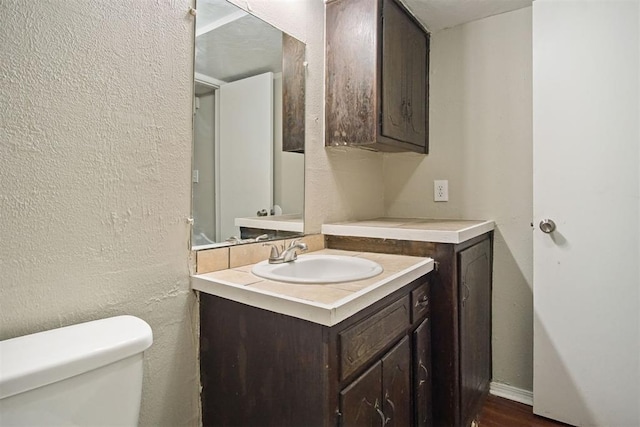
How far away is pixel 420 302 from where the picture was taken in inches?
51.3

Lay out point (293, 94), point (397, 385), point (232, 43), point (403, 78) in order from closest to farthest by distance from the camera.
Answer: point (397, 385) → point (232, 43) → point (293, 94) → point (403, 78)

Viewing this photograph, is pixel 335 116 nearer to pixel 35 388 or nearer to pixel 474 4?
pixel 474 4

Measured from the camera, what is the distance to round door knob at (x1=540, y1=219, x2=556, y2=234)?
5.21 feet

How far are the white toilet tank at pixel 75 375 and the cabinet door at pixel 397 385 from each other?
2.13ft

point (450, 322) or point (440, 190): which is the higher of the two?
point (440, 190)

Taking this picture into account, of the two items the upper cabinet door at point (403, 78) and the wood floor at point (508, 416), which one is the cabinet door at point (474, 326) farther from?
the upper cabinet door at point (403, 78)

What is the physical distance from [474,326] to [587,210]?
68 cm

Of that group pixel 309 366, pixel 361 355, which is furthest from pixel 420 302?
pixel 309 366

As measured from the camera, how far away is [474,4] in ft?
5.82

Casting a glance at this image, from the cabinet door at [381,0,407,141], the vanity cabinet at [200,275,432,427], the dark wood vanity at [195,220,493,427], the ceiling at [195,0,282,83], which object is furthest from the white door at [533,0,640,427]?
the ceiling at [195,0,282,83]

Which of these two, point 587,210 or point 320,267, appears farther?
point 587,210

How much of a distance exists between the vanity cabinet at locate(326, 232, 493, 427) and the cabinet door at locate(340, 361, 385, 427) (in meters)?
0.30

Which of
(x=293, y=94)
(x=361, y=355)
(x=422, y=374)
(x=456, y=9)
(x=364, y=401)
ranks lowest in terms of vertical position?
(x=422, y=374)

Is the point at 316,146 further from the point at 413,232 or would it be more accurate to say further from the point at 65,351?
the point at 65,351
